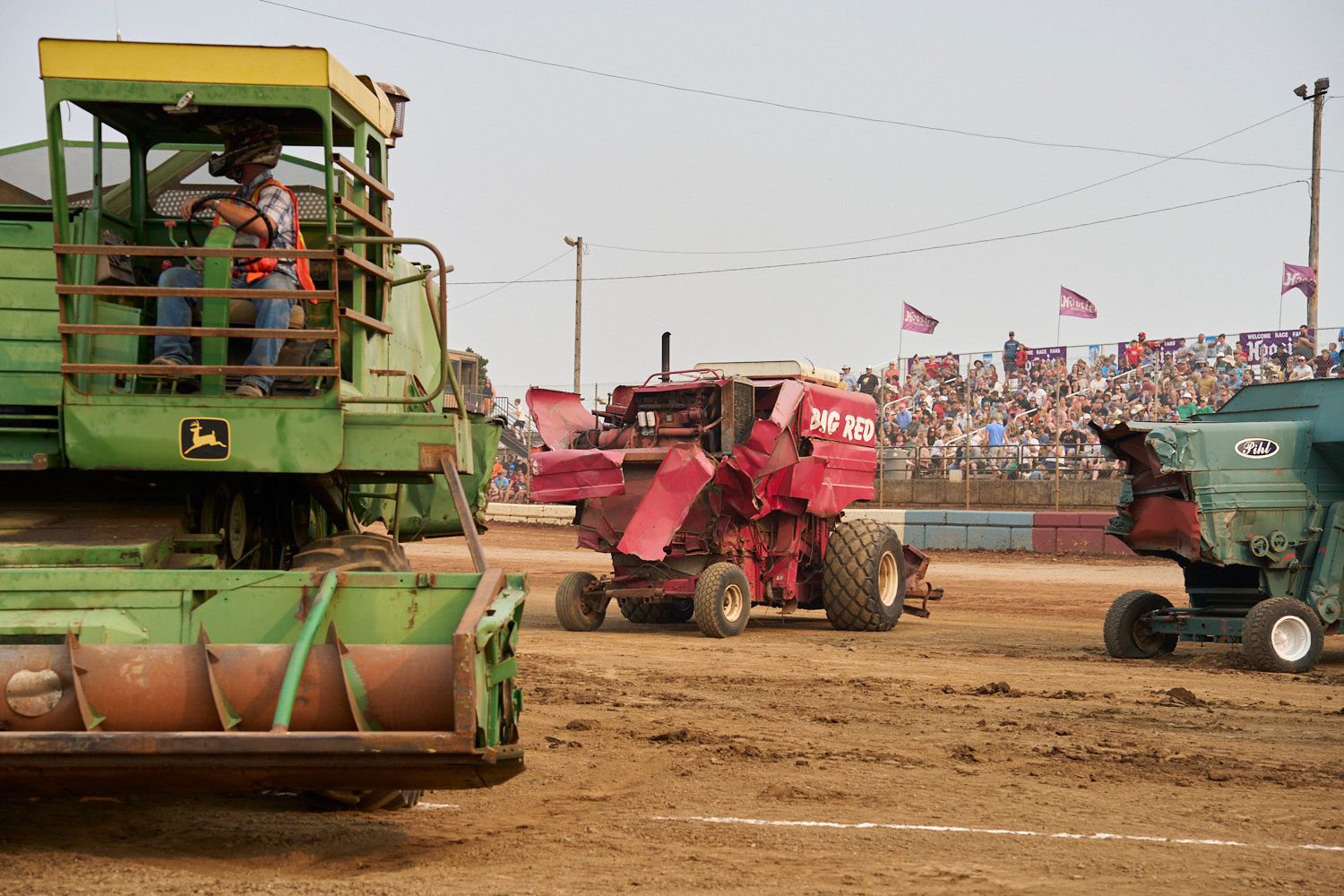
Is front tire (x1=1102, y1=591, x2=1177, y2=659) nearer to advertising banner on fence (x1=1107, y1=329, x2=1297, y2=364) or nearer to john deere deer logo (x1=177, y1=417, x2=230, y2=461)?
john deere deer logo (x1=177, y1=417, x2=230, y2=461)

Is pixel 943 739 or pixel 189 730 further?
pixel 943 739

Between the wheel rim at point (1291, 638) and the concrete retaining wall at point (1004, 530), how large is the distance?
1225cm

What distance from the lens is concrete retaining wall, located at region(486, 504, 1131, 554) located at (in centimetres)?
2464

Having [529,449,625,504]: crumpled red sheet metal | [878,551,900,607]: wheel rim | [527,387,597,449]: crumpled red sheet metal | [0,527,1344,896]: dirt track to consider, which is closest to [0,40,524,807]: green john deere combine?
[0,527,1344,896]: dirt track

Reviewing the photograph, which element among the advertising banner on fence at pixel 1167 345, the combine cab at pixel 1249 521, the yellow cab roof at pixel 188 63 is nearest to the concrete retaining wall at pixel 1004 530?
the advertising banner on fence at pixel 1167 345

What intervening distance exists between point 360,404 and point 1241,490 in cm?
807

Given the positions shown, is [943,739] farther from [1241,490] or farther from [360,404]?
[1241,490]

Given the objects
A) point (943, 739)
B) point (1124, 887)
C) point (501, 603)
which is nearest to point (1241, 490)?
point (943, 739)

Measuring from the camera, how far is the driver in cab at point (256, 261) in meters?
6.24

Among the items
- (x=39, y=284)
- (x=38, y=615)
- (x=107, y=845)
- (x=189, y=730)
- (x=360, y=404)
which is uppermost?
(x=39, y=284)

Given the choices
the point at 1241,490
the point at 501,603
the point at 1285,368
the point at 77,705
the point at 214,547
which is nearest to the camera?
the point at 77,705

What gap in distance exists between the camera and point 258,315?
6.25 meters

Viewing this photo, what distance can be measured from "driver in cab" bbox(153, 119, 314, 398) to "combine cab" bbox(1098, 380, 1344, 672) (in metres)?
7.69

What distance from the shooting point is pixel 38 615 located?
5.30 m
